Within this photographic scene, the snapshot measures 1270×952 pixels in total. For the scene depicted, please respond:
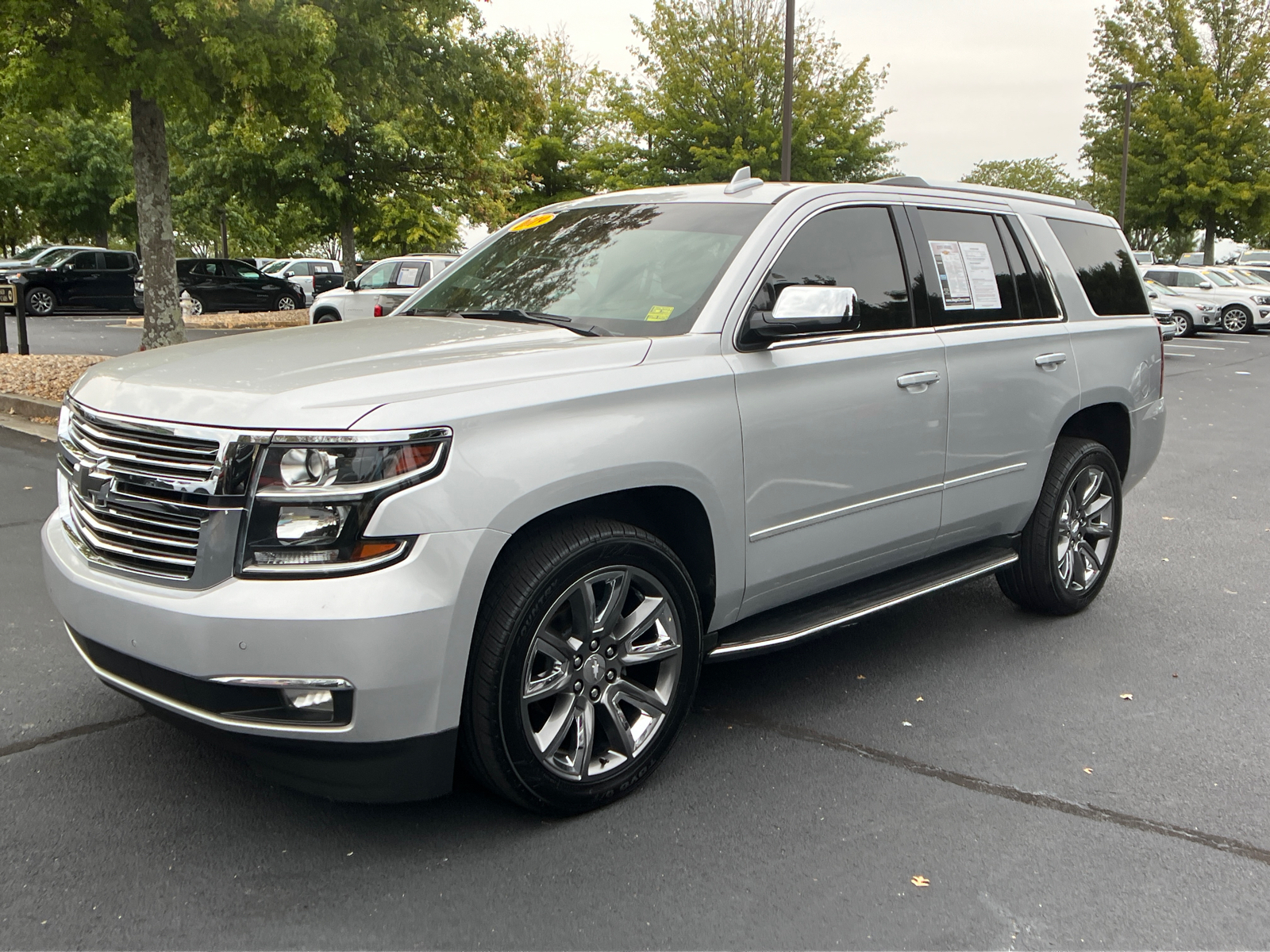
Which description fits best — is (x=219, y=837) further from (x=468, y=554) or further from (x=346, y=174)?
(x=346, y=174)

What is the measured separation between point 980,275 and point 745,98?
88.7 feet

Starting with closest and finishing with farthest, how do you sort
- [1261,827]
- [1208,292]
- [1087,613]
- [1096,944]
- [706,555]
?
[1096,944], [1261,827], [706,555], [1087,613], [1208,292]

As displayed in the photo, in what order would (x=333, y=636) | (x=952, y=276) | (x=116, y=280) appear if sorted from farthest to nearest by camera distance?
(x=116, y=280)
(x=952, y=276)
(x=333, y=636)

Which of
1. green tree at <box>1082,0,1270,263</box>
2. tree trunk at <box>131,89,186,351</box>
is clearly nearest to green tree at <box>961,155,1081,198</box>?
green tree at <box>1082,0,1270,263</box>

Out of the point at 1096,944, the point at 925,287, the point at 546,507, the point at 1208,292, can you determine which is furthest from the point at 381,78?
the point at 1208,292

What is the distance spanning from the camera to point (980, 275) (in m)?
4.72

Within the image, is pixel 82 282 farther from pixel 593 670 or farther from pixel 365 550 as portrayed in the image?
pixel 365 550

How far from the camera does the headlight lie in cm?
275

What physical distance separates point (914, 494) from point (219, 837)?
265 cm

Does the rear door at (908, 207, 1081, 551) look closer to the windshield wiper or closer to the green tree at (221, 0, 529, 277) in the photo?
the windshield wiper

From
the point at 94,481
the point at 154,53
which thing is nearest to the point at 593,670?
the point at 94,481

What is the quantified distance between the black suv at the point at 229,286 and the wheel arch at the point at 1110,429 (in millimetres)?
26654

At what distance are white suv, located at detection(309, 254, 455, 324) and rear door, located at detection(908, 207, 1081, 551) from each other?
15.3 metres

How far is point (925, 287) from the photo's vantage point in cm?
443
